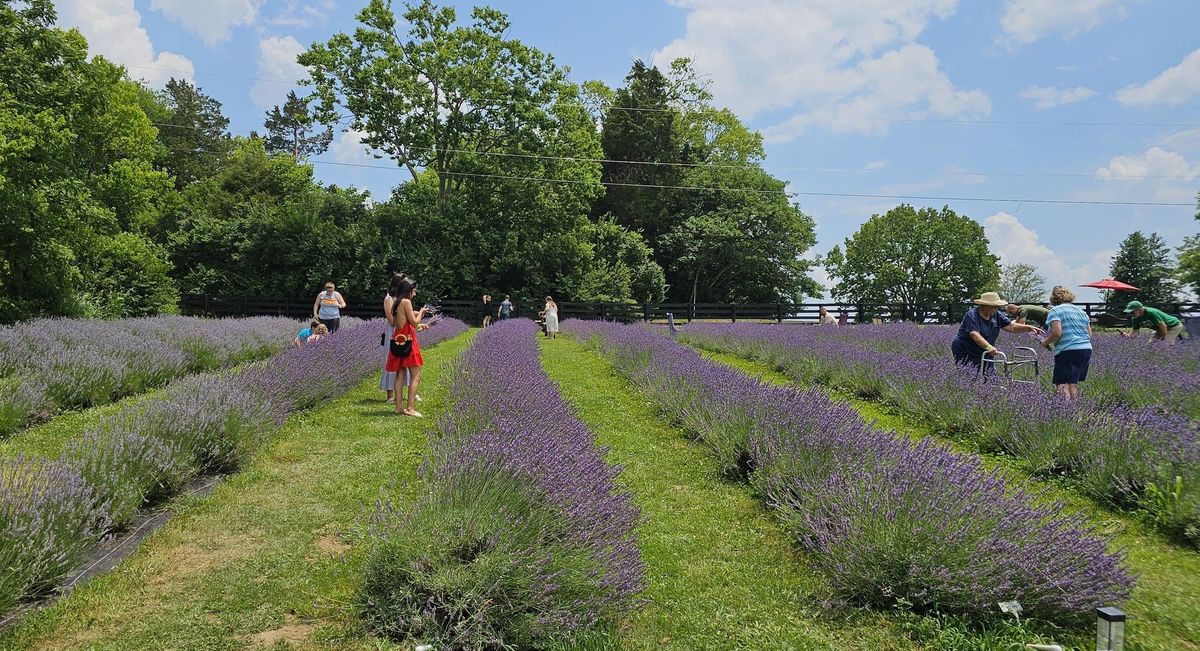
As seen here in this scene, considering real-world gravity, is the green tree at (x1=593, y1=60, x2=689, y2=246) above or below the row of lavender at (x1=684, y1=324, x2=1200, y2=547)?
above

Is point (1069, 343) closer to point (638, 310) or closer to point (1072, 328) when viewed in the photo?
point (1072, 328)

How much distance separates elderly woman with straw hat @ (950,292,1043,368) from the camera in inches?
263

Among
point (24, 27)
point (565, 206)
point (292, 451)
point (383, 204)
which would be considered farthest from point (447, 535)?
point (383, 204)

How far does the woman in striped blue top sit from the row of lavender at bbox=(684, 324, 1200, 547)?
1.00 feet

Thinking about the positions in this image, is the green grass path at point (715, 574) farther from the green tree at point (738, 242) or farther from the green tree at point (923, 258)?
the green tree at point (923, 258)

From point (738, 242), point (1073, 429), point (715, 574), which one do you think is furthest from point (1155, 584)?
point (738, 242)

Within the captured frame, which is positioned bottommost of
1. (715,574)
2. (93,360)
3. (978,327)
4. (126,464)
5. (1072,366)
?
(715,574)

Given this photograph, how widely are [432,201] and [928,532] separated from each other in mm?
29652

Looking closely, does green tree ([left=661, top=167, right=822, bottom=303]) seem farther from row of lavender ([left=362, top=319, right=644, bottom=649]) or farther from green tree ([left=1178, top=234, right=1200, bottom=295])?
row of lavender ([left=362, top=319, right=644, bottom=649])

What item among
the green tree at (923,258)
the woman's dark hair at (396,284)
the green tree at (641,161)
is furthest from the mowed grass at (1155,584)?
the green tree at (923,258)

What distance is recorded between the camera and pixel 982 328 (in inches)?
274

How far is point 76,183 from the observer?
14.2 metres

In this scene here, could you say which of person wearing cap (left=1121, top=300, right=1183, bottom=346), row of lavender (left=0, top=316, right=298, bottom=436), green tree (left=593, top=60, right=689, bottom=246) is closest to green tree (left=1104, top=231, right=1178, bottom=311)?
green tree (left=593, top=60, right=689, bottom=246)

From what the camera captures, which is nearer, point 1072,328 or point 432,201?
point 1072,328
